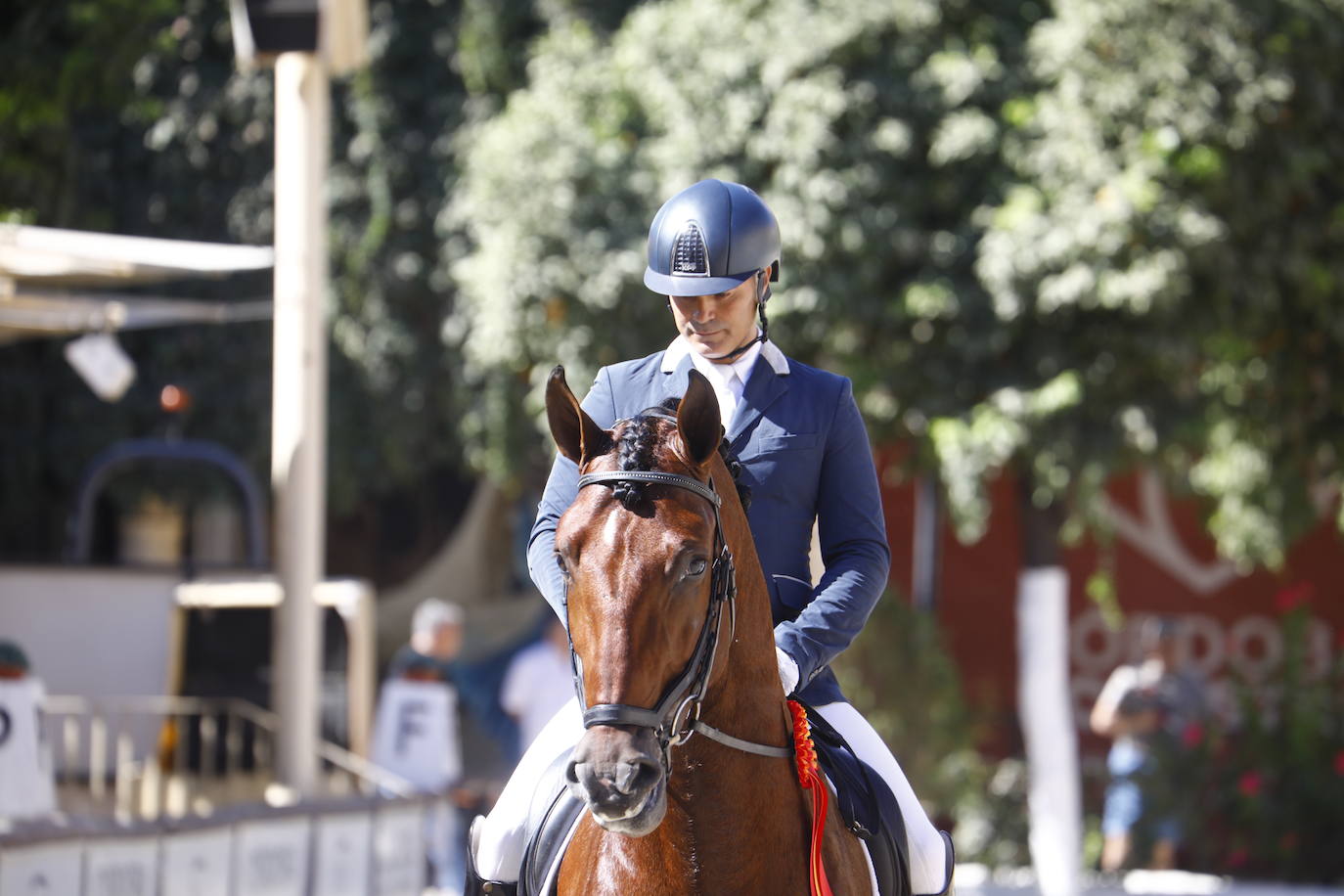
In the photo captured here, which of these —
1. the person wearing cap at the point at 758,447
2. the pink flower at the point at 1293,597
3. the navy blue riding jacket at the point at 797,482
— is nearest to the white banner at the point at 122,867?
the person wearing cap at the point at 758,447

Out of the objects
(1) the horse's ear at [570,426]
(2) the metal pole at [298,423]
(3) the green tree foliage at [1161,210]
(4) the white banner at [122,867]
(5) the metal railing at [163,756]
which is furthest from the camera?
(3) the green tree foliage at [1161,210]

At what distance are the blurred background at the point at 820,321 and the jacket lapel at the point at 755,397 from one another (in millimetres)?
4097

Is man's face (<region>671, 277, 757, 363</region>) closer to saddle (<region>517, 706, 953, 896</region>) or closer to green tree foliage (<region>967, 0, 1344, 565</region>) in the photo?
saddle (<region>517, 706, 953, 896</region>)

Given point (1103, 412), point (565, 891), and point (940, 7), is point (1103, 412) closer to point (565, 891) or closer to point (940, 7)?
point (940, 7)

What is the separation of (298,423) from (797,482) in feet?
18.6

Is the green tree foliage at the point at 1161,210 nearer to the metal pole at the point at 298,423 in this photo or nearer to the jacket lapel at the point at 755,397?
the metal pole at the point at 298,423

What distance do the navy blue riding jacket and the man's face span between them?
6 cm

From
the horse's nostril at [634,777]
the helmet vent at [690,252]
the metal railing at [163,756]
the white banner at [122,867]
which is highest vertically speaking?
the helmet vent at [690,252]

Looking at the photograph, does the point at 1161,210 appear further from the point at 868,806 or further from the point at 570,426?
the point at 570,426

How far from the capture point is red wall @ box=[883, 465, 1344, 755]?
14.6m

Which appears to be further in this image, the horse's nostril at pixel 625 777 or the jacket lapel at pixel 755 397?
the jacket lapel at pixel 755 397

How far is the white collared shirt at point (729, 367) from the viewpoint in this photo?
3675 millimetres

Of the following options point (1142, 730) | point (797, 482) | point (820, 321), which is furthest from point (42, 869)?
point (1142, 730)

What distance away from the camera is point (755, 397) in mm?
3656
